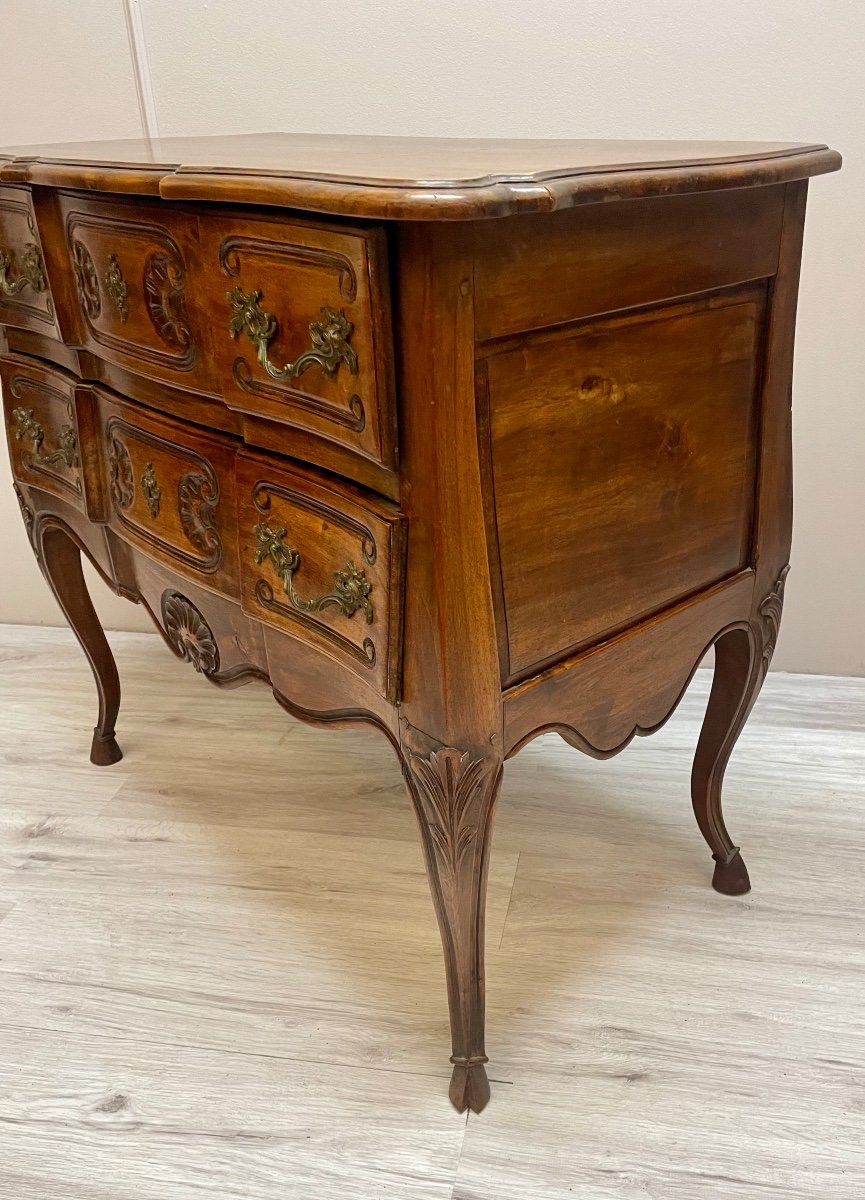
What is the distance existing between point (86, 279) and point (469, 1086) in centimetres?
102

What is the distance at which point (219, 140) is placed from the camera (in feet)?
5.03

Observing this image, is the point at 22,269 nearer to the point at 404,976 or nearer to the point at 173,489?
the point at 173,489

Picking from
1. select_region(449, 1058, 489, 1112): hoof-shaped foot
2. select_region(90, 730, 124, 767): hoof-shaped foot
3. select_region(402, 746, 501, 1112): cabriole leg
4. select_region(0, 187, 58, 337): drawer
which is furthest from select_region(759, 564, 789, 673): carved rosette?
select_region(90, 730, 124, 767): hoof-shaped foot

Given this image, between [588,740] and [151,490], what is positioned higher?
[151,490]

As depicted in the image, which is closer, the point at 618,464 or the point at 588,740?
the point at 618,464

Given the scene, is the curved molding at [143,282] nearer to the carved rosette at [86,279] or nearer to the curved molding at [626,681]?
the carved rosette at [86,279]

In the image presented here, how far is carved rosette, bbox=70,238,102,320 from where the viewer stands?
128 cm

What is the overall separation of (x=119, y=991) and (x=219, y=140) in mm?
1153

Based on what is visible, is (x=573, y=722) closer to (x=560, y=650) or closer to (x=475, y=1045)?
(x=560, y=650)

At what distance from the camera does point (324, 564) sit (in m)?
1.08

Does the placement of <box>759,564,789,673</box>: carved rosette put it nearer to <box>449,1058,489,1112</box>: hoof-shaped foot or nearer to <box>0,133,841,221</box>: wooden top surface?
<box>0,133,841,221</box>: wooden top surface

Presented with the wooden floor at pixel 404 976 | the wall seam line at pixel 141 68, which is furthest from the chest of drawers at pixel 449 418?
the wall seam line at pixel 141 68

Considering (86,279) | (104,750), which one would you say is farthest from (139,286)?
(104,750)

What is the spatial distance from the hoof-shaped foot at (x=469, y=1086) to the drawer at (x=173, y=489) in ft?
1.92
